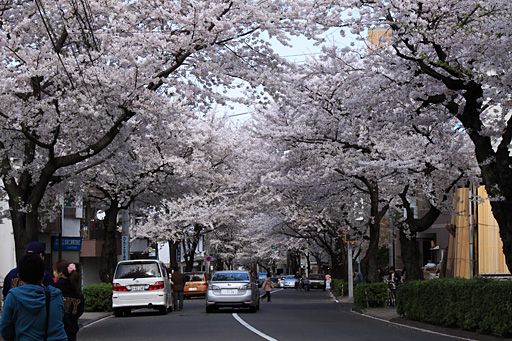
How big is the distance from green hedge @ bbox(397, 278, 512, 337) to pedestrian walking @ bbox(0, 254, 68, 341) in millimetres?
9058

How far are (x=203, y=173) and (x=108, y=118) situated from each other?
17.2 metres

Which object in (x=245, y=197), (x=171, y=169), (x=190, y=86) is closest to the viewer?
(x=190, y=86)

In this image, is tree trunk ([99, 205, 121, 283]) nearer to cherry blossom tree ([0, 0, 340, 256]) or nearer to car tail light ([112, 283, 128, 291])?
car tail light ([112, 283, 128, 291])

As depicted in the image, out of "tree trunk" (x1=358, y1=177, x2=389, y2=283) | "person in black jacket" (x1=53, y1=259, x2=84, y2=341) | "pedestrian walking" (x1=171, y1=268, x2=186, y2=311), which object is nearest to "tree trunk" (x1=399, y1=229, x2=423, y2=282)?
"tree trunk" (x1=358, y1=177, x2=389, y2=283)

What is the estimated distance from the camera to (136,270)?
23.0 m

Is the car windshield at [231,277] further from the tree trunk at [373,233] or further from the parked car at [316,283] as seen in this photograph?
the parked car at [316,283]

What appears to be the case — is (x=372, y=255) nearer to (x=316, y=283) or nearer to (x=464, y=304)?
(x=464, y=304)

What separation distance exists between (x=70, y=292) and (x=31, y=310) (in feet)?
10.1

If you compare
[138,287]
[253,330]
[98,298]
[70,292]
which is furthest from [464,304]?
[98,298]

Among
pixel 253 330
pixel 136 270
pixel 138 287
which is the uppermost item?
pixel 136 270

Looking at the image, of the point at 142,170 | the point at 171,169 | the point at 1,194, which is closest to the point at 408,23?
the point at 1,194

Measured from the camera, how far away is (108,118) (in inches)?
637

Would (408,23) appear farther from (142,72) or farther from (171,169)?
(171,169)

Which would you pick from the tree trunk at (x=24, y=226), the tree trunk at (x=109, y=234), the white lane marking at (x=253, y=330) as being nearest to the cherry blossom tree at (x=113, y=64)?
the tree trunk at (x=24, y=226)
